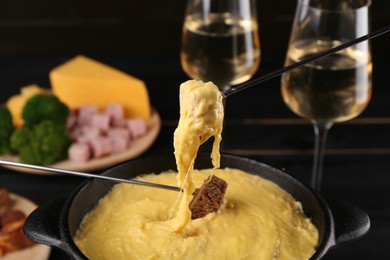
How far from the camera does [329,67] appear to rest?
189 centimetres

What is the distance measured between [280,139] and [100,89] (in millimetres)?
739

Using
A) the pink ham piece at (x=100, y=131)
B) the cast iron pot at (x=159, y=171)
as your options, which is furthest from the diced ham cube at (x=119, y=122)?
the cast iron pot at (x=159, y=171)

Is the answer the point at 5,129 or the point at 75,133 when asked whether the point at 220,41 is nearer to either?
the point at 75,133

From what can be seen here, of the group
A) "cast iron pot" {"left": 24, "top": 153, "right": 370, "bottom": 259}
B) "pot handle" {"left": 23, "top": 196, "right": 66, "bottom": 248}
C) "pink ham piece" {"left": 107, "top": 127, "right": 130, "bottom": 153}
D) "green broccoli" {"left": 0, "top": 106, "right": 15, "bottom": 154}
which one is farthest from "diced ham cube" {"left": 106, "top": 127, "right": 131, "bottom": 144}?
"pot handle" {"left": 23, "top": 196, "right": 66, "bottom": 248}

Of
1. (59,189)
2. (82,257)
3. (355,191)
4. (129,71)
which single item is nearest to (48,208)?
(82,257)

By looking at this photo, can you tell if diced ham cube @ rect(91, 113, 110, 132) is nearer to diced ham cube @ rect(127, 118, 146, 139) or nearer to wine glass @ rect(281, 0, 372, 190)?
diced ham cube @ rect(127, 118, 146, 139)

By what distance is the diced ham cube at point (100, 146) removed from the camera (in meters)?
2.39

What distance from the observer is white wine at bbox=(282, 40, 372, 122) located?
188 centimetres

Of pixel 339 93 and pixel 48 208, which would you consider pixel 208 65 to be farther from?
pixel 48 208

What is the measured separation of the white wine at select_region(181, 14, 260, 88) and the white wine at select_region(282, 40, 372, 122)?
0.21 metres

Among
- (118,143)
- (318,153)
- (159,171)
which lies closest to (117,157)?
(118,143)

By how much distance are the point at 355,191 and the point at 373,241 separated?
0.94 feet

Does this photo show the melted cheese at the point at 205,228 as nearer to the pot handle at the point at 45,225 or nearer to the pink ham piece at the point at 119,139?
the pot handle at the point at 45,225

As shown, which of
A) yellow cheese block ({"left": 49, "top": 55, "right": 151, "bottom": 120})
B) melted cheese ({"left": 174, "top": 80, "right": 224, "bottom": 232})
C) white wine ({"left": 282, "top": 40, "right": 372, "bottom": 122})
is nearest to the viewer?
melted cheese ({"left": 174, "top": 80, "right": 224, "bottom": 232})
